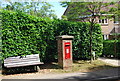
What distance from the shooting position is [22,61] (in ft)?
26.5

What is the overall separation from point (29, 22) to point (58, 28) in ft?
7.25

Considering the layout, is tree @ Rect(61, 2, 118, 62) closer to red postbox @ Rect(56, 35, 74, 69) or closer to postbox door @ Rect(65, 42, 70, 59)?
red postbox @ Rect(56, 35, 74, 69)

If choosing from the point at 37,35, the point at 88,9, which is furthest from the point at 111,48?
the point at 37,35

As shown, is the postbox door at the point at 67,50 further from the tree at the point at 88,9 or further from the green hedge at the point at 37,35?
the tree at the point at 88,9

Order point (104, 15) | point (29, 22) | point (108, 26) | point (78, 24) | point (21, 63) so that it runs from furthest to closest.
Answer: point (108, 26) → point (78, 24) → point (104, 15) → point (29, 22) → point (21, 63)

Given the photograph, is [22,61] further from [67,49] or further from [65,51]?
[67,49]

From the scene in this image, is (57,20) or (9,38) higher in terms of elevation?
(57,20)

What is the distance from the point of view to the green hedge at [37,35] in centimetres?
830

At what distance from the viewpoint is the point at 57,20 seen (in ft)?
34.4

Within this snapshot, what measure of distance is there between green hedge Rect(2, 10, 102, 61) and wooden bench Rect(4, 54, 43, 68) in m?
0.40

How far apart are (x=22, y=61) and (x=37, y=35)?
2014 millimetres

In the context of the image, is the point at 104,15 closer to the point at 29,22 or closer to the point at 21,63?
the point at 29,22

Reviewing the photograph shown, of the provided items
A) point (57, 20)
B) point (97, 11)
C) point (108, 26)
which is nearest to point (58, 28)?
point (57, 20)

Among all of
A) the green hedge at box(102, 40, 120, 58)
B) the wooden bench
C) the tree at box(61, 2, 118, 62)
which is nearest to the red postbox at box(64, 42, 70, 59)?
the wooden bench
